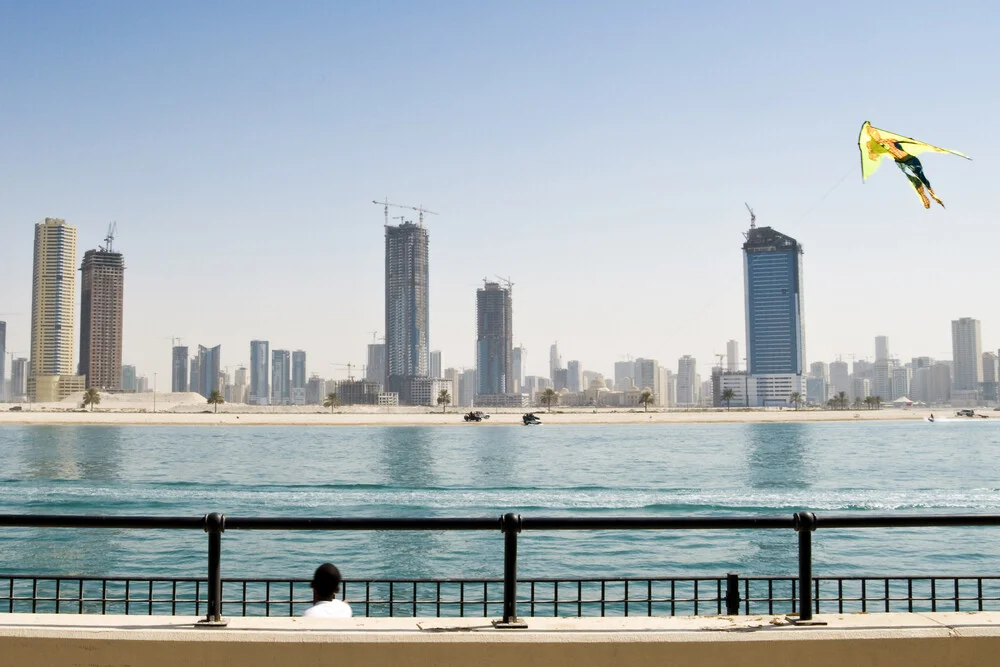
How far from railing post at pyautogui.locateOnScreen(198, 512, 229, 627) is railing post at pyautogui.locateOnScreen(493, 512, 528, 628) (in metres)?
1.57

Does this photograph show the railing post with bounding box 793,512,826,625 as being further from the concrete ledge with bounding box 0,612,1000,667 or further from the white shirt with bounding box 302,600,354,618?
→ the white shirt with bounding box 302,600,354,618

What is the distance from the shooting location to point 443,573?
2103cm

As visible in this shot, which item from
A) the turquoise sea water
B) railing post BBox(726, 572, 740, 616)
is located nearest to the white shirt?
railing post BBox(726, 572, 740, 616)

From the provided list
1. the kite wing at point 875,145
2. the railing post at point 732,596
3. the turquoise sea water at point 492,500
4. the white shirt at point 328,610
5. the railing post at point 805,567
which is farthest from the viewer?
the turquoise sea water at point 492,500

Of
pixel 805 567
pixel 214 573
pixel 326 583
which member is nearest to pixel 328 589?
pixel 326 583

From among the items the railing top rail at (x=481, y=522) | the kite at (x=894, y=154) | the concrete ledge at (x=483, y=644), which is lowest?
the concrete ledge at (x=483, y=644)

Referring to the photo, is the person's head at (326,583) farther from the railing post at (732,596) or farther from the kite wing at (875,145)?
the kite wing at (875,145)

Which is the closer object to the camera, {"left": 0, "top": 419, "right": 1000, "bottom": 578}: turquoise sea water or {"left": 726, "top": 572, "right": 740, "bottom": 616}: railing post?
{"left": 726, "top": 572, "right": 740, "bottom": 616}: railing post

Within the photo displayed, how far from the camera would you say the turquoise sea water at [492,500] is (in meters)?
22.5

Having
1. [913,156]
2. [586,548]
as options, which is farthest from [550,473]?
[913,156]

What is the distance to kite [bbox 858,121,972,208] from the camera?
34.6 feet

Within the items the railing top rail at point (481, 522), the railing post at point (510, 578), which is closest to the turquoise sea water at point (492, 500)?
the railing top rail at point (481, 522)

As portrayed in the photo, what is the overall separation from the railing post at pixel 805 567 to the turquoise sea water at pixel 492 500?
15.7 meters

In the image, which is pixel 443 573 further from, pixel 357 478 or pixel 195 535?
pixel 357 478
